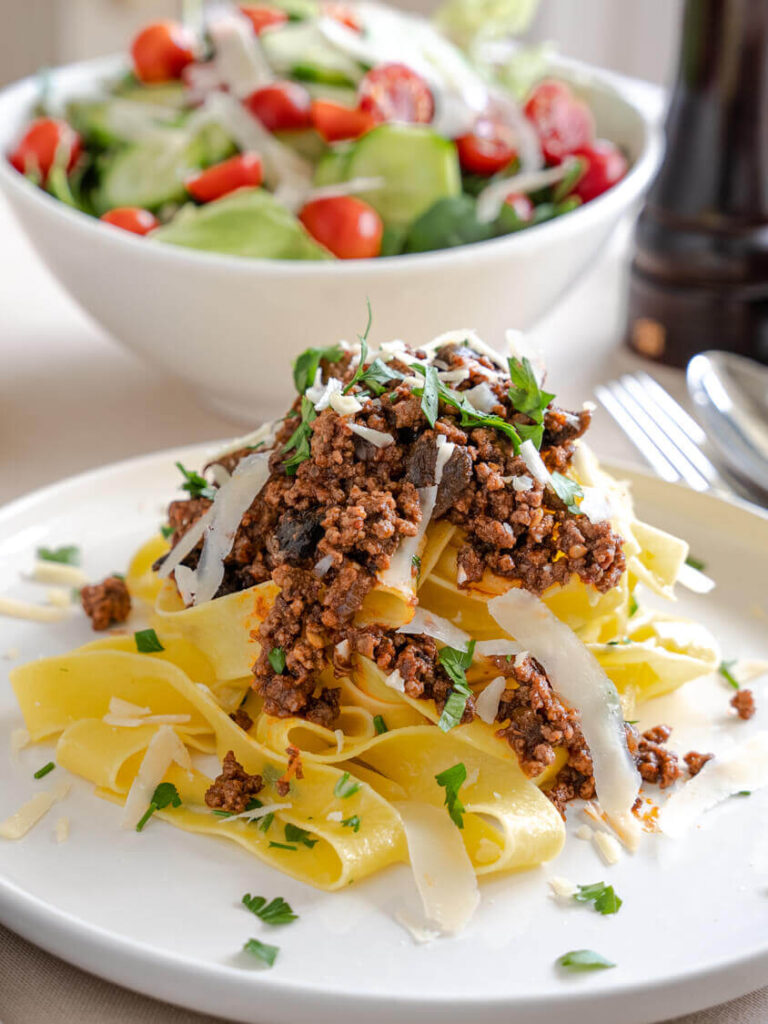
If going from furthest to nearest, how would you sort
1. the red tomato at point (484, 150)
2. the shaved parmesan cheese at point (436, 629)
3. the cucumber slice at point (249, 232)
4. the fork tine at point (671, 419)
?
the red tomato at point (484, 150), the cucumber slice at point (249, 232), the fork tine at point (671, 419), the shaved parmesan cheese at point (436, 629)

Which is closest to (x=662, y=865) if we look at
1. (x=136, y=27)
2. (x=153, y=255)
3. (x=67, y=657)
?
(x=67, y=657)

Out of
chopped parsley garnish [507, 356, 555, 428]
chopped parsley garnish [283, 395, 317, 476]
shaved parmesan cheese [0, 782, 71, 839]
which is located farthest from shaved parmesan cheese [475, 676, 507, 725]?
shaved parmesan cheese [0, 782, 71, 839]

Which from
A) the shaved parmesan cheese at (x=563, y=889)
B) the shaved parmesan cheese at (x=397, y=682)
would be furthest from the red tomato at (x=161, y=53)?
the shaved parmesan cheese at (x=563, y=889)

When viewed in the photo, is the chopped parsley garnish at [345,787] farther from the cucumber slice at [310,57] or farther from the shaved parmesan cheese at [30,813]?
the cucumber slice at [310,57]

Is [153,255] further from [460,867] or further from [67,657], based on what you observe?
[460,867]

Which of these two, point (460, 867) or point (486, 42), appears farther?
point (486, 42)

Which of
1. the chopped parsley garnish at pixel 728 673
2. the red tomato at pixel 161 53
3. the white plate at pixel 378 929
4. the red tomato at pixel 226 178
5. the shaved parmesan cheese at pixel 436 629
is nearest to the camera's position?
the white plate at pixel 378 929
